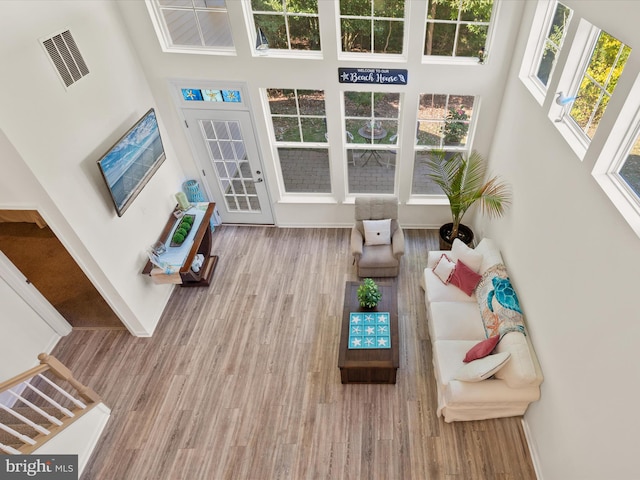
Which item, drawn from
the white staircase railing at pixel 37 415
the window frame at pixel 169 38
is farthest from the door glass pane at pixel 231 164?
the white staircase railing at pixel 37 415

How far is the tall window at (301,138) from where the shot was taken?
16.2 ft

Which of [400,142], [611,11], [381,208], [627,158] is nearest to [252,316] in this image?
[381,208]

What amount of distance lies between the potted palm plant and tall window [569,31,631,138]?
129cm

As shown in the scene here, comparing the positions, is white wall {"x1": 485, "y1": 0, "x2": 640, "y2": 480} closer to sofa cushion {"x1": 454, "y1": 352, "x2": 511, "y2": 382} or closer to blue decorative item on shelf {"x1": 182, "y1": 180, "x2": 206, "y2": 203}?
sofa cushion {"x1": 454, "y1": 352, "x2": 511, "y2": 382}

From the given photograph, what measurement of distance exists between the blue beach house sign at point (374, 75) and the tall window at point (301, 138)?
1.36ft

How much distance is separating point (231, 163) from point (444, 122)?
123 inches

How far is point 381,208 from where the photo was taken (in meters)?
5.31

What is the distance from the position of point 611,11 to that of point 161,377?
5.28 m

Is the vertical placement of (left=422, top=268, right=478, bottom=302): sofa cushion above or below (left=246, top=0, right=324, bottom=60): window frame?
below

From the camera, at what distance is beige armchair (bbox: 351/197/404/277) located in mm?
5023

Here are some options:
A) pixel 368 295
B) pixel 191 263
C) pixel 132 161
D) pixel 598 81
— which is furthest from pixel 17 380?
pixel 598 81

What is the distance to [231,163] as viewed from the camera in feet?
18.5

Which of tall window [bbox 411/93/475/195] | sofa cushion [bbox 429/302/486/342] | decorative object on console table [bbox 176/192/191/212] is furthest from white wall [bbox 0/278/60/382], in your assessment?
tall window [bbox 411/93/475/195]

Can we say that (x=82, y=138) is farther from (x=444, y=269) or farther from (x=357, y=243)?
(x=444, y=269)
